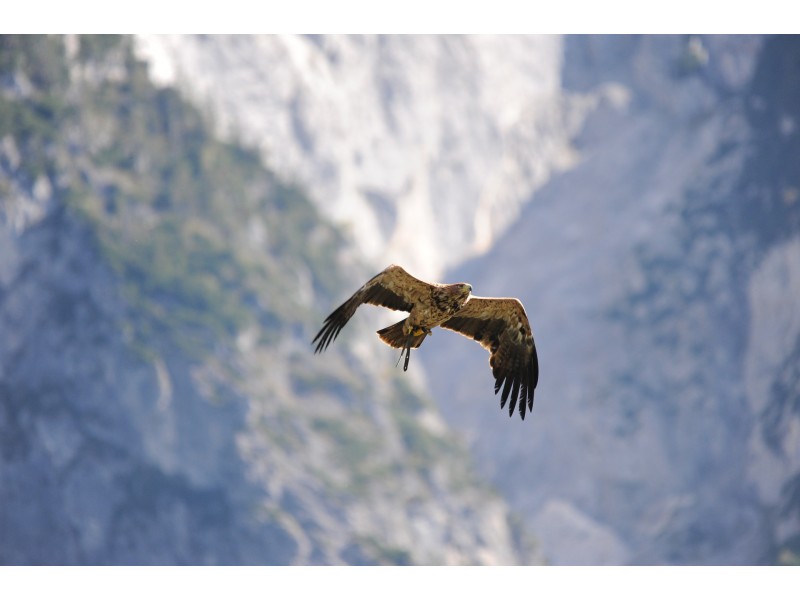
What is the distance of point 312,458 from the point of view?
132 metres

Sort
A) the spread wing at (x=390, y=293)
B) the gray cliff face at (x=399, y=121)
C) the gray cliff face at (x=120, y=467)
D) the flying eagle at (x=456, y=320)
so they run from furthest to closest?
1. the gray cliff face at (x=399, y=121)
2. the gray cliff face at (x=120, y=467)
3. the flying eagle at (x=456, y=320)
4. the spread wing at (x=390, y=293)

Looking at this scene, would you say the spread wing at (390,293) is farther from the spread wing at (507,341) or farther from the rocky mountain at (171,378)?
the rocky mountain at (171,378)

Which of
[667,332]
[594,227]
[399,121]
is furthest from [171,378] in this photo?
[594,227]

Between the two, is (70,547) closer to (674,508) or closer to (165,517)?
(165,517)

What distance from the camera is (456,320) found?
32.2 m

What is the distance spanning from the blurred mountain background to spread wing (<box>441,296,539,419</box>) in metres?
92.6

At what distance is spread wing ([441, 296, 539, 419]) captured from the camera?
32.0 meters

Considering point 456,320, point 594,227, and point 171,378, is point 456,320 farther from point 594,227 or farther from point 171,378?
point 594,227

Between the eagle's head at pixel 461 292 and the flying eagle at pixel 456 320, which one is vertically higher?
the eagle's head at pixel 461 292

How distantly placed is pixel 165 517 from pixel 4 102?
44.9 m

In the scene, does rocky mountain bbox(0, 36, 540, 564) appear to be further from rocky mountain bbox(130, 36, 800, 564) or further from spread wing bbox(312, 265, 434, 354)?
spread wing bbox(312, 265, 434, 354)

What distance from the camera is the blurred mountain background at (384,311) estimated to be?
126 metres

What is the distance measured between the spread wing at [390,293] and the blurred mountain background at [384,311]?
3712 inches

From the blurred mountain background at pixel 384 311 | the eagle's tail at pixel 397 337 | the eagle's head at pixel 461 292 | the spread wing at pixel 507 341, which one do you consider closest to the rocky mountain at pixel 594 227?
the blurred mountain background at pixel 384 311
